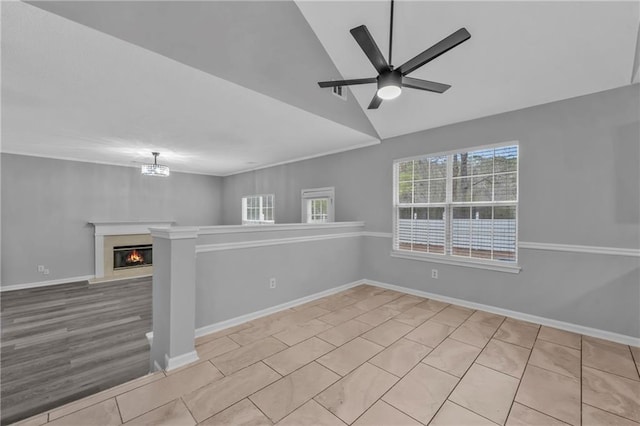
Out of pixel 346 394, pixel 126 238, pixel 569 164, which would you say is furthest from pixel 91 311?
pixel 569 164

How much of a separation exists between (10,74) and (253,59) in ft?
6.60

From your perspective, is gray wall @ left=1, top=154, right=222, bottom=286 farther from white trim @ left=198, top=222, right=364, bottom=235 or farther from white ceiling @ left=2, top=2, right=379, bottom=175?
white trim @ left=198, top=222, right=364, bottom=235

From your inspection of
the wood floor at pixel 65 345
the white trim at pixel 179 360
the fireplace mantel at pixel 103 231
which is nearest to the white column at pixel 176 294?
the white trim at pixel 179 360

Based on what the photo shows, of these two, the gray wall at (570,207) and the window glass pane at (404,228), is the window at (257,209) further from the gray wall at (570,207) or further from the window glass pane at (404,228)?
the gray wall at (570,207)

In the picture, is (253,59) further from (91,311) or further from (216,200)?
(216,200)

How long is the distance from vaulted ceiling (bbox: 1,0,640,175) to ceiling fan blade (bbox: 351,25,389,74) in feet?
3.47

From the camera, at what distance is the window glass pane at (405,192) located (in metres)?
4.24

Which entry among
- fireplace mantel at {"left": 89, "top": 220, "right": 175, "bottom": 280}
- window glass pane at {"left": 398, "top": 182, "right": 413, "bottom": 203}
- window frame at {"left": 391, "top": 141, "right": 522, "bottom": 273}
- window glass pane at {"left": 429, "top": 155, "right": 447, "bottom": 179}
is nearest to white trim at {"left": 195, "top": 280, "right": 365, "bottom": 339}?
Result: window frame at {"left": 391, "top": 141, "right": 522, "bottom": 273}

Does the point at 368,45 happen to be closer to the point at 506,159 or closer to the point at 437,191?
the point at 506,159

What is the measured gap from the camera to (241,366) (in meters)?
2.24

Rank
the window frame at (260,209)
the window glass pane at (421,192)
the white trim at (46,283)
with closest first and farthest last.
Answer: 1. the window glass pane at (421,192)
2. the white trim at (46,283)
3. the window frame at (260,209)

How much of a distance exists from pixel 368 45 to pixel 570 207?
9.31 feet

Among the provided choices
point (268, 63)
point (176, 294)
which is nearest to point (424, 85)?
point (268, 63)

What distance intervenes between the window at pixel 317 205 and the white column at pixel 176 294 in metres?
3.24
